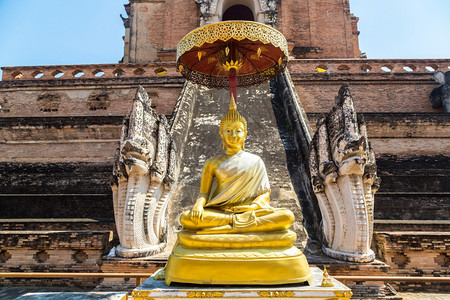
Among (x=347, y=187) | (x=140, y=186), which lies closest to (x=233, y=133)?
(x=140, y=186)

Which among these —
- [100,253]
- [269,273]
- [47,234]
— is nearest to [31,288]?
[47,234]

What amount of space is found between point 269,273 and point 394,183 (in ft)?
18.0

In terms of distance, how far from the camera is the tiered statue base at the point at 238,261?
9.34 feet

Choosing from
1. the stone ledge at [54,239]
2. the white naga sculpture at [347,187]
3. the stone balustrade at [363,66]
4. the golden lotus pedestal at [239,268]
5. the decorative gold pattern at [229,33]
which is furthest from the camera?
the stone balustrade at [363,66]

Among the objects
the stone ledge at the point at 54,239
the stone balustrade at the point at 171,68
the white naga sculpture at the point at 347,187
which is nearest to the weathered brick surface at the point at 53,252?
the stone ledge at the point at 54,239

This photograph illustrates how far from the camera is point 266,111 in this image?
8.75 meters

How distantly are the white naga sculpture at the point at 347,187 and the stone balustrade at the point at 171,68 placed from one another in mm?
7766

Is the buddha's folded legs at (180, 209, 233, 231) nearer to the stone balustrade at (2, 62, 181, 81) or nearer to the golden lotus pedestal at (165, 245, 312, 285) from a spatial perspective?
the golden lotus pedestal at (165, 245, 312, 285)

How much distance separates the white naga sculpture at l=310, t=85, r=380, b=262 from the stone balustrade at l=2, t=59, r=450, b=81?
7766 millimetres

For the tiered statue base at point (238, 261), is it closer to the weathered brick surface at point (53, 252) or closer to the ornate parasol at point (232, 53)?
the ornate parasol at point (232, 53)

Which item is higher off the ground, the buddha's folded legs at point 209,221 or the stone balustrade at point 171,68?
the stone balustrade at point 171,68

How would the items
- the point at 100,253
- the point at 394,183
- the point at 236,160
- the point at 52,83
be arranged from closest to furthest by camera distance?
1. the point at 236,160
2. the point at 100,253
3. the point at 394,183
4. the point at 52,83

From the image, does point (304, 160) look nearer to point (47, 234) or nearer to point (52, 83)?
point (47, 234)

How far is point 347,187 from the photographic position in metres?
4.52
